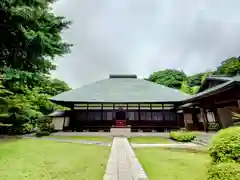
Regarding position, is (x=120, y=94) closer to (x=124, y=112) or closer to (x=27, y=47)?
(x=124, y=112)

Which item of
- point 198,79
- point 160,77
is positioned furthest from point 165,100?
point 198,79

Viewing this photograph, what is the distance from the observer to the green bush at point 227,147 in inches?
119

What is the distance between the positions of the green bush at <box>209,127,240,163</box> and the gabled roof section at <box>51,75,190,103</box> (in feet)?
50.8

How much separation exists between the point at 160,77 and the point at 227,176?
3882cm

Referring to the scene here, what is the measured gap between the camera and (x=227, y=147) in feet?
10.2

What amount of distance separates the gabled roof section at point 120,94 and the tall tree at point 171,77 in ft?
48.3

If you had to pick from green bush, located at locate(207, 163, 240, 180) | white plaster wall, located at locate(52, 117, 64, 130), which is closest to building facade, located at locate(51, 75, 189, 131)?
white plaster wall, located at locate(52, 117, 64, 130)

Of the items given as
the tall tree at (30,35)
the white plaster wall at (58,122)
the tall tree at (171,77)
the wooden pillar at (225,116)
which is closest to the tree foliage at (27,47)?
the tall tree at (30,35)

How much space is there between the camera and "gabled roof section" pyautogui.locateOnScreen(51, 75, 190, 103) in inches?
747

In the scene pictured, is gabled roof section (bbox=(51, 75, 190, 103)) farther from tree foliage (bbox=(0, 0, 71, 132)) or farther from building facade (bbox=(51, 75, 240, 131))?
tree foliage (bbox=(0, 0, 71, 132))

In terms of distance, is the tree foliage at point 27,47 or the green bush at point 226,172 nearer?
the green bush at point 226,172

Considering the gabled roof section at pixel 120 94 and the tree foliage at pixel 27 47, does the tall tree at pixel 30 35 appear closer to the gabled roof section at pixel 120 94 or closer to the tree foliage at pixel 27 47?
the tree foliage at pixel 27 47

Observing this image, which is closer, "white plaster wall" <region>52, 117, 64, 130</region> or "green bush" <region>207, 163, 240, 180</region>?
"green bush" <region>207, 163, 240, 180</region>

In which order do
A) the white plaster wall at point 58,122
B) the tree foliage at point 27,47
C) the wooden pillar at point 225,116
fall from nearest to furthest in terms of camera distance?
1. the tree foliage at point 27,47
2. the wooden pillar at point 225,116
3. the white plaster wall at point 58,122
